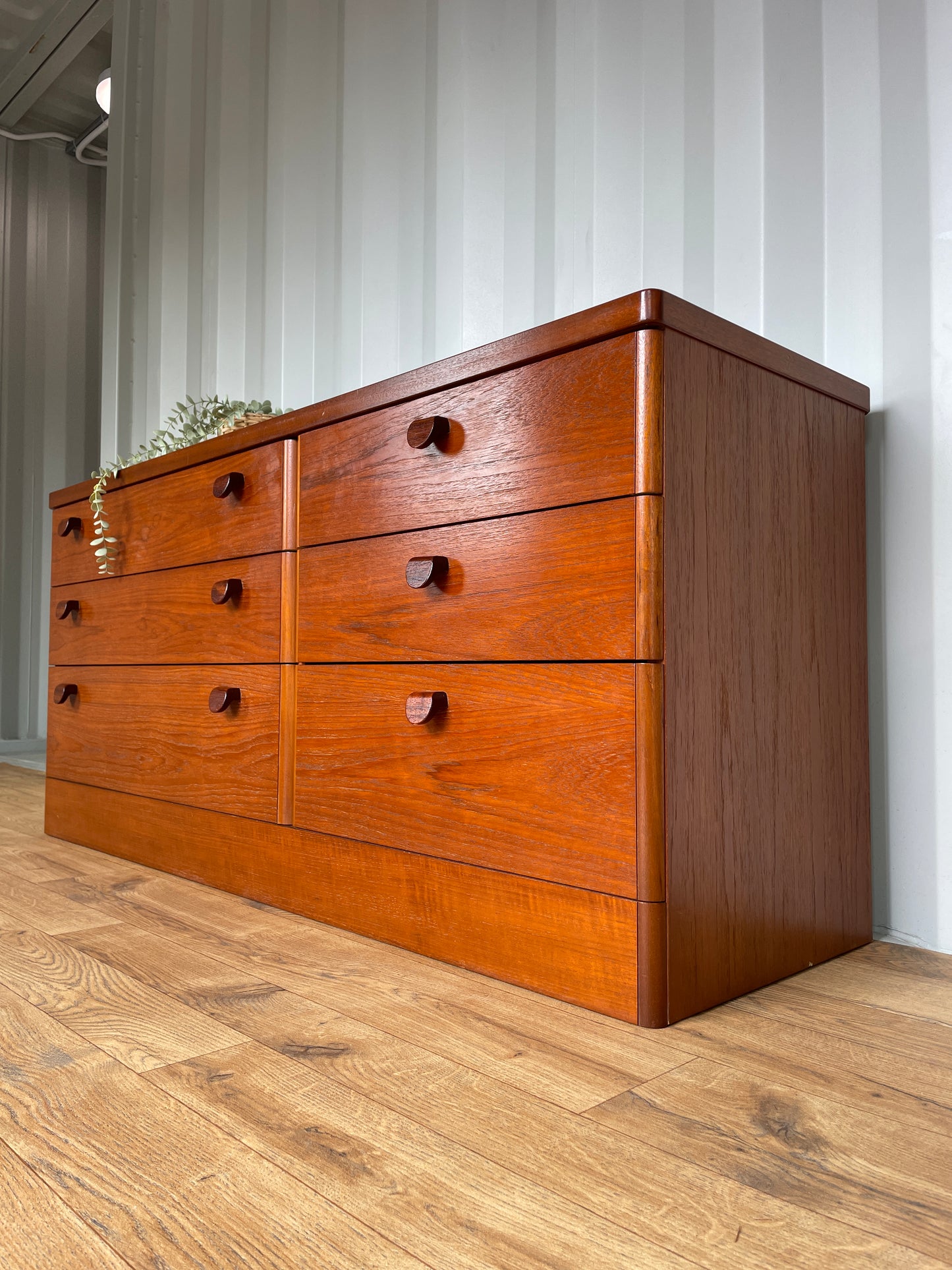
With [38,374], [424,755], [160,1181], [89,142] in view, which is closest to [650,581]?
[424,755]

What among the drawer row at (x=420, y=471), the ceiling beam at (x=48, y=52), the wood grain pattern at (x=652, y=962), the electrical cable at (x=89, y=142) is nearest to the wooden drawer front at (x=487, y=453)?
the drawer row at (x=420, y=471)

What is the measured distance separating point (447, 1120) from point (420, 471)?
2.34 ft

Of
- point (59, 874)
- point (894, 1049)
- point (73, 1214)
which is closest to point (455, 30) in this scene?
point (59, 874)

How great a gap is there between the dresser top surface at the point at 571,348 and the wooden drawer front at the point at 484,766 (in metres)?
0.33

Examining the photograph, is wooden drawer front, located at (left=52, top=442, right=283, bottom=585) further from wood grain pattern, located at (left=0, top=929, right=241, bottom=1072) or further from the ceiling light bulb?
the ceiling light bulb

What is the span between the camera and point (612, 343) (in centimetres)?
94

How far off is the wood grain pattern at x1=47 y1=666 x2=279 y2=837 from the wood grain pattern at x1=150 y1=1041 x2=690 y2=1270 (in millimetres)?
618

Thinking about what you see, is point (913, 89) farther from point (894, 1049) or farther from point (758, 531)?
point (894, 1049)

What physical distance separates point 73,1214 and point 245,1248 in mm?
117

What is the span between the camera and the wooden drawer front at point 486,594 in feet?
3.07

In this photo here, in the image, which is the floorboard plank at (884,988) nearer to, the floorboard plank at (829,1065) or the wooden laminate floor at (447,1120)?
the wooden laminate floor at (447,1120)

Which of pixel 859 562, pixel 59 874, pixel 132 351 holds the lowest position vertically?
pixel 59 874

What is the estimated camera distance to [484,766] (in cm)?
105

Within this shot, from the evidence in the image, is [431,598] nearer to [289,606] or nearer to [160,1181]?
[289,606]
